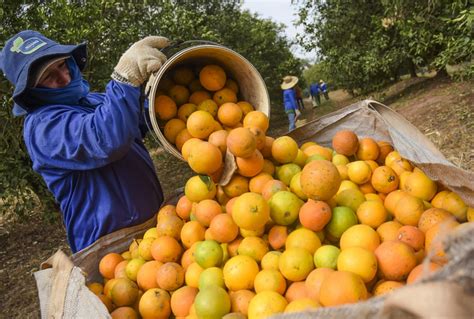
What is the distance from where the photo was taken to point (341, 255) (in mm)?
1414

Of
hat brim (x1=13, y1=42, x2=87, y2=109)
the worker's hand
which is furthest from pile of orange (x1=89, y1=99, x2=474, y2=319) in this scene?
hat brim (x1=13, y1=42, x2=87, y2=109)

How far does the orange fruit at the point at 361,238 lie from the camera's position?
1473 mm

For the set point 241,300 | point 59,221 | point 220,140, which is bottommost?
point 59,221

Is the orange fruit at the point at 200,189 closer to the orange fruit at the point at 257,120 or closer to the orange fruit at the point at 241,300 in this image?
the orange fruit at the point at 257,120

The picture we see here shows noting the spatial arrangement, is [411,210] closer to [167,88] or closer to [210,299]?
[210,299]

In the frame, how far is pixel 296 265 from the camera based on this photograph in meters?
1.45

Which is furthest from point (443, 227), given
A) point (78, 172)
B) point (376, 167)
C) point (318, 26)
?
point (318, 26)

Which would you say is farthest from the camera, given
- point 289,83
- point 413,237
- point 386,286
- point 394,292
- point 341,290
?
point 289,83

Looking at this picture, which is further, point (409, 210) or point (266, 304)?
point (409, 210)

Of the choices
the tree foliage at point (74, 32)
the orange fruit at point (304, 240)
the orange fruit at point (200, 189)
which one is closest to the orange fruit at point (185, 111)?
the orange fruit at point (200, 189)

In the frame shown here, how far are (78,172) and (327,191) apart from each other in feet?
4.13

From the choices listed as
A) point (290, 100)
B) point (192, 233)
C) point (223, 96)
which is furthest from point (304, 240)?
point (290, 100)

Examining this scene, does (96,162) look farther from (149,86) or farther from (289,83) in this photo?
(289,83)

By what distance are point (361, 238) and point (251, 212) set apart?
433mm
